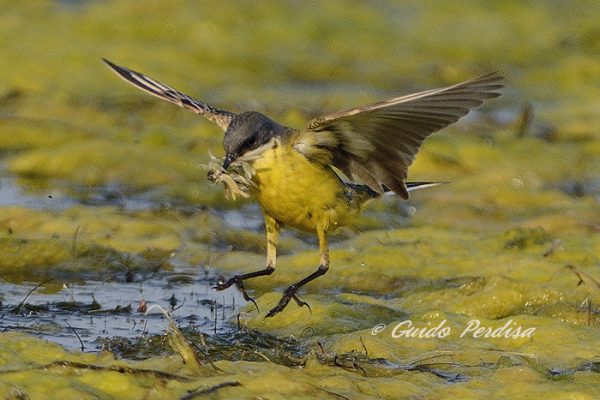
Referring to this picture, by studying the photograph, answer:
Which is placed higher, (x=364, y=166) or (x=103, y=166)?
(x=364, y=166)

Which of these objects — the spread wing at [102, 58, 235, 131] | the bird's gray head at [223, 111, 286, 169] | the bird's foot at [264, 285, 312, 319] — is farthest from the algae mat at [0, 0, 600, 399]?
the bird's gray head at [223, 111, 286, 169]

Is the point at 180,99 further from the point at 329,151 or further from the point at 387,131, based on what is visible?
the point at 387,131

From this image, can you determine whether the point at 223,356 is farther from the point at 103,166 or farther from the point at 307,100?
the point at 307,100

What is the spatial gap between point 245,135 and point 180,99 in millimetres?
1141

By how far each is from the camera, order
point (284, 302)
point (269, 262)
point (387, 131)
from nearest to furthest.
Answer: point (387, 131) < point (284, 302) < point (269, 262)

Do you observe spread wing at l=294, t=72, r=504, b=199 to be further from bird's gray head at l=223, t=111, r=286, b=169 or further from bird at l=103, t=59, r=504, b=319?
bird's gray head at l=223, t=111, r=286, b=169

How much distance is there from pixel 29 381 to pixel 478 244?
451 centimetres

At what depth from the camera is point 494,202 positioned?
9.26m

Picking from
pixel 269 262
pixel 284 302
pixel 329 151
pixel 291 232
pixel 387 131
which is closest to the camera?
pixel 387 131

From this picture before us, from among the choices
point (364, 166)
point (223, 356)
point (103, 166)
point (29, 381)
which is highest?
point (364, 166)

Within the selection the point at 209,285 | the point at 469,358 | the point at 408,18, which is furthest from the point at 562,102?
the point at 469,358

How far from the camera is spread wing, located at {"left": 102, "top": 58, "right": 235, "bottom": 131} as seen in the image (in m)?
5.53

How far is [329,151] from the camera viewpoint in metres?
4.99

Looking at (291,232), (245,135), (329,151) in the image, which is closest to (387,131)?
(329,151)
